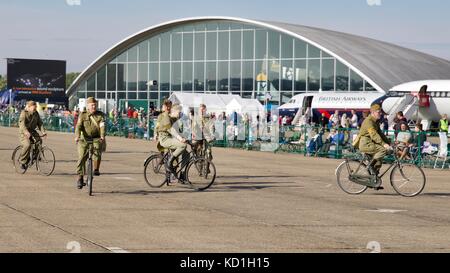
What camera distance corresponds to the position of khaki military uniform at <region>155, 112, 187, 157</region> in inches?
643

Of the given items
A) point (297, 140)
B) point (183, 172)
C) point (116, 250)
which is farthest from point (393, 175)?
point (297, 140)

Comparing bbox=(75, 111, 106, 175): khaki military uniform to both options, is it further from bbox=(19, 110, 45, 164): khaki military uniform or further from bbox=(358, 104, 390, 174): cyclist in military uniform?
bbox=(358, 104, 390, 174): cyclist in military uniform

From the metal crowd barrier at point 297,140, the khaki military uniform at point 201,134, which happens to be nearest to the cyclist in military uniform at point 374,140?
the khaki military uniform at point 201,134

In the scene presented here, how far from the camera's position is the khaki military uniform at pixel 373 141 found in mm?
16000

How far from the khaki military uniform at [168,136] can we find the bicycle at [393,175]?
9.64 feet

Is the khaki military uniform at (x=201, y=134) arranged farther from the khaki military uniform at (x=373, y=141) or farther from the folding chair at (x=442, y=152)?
the folding chair at (x=442, y=152)

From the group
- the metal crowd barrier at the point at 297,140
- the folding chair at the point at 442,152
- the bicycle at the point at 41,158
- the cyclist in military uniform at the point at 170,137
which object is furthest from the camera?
the metal crowd barrier at the point at 297,140

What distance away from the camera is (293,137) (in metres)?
32.0

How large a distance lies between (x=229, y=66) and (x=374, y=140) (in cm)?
5118

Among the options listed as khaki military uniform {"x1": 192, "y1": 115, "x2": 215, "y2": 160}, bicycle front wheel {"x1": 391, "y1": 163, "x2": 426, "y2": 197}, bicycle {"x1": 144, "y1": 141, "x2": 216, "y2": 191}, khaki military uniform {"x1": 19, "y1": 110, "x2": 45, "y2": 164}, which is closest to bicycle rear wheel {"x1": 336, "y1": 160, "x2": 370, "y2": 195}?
bicycle front wheel {"x1": 391, "y1": 163, "x2": 426, "y2": 197}

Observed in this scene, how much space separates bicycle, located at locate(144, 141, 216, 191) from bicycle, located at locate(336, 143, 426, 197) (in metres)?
2.42

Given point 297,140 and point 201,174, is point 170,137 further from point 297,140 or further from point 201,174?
point 297,140

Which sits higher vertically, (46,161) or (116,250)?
(46,161)

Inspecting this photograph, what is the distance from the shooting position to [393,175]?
16328mm
